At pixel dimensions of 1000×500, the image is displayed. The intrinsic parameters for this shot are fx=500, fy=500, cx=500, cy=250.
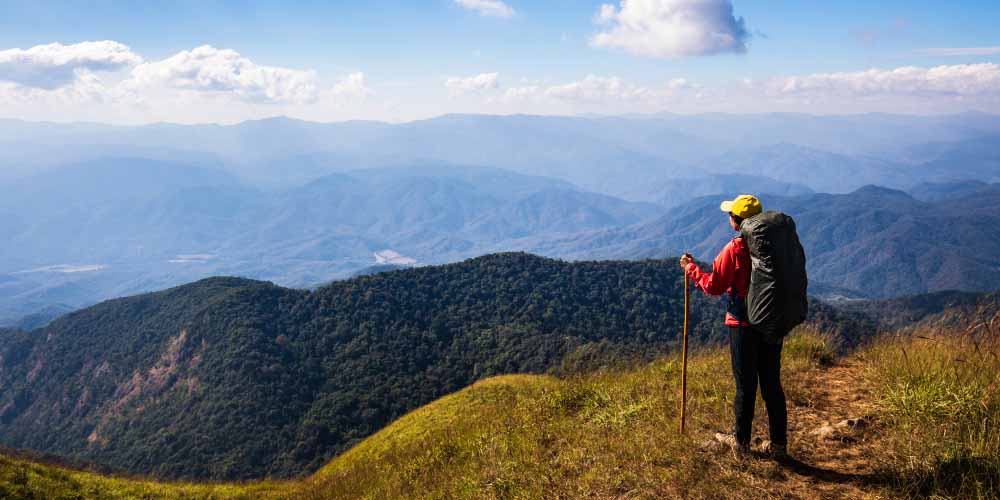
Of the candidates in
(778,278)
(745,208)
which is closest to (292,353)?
(745,208)

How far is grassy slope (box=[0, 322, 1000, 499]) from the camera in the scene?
4.48 meters

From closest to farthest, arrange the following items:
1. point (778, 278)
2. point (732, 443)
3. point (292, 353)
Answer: point (778, 278), point (732, 443), point (292, 353)

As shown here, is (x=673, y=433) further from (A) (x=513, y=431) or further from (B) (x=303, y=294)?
(B) (x=303, y=294)

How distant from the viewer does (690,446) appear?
5355mm

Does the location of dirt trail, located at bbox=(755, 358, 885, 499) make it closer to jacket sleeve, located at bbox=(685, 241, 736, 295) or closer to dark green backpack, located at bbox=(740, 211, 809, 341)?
dark green backpack, located at bbox=(740, 211, 809, 341)

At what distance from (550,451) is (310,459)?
40628 mm

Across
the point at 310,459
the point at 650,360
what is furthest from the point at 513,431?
the point at 310,459

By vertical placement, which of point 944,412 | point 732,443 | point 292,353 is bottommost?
point 292,353

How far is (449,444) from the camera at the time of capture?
8016mm

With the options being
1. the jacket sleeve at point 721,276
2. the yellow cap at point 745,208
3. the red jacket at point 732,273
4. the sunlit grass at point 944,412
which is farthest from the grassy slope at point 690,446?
the yellow cap at point 745,208

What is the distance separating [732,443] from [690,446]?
0.42 meters

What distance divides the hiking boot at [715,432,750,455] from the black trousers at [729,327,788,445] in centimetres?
28

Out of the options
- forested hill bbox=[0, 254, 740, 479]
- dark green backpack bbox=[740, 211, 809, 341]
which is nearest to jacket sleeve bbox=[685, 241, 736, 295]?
dark green backpack bbox=[740, 211, 809, 341]

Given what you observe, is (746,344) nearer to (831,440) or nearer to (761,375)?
(761,375)
